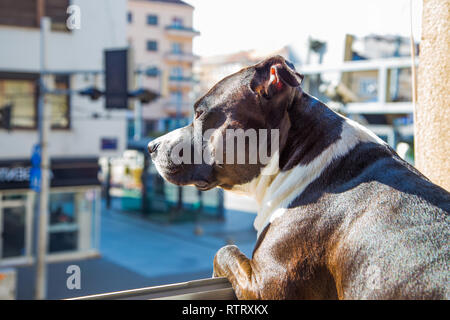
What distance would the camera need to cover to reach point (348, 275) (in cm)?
99

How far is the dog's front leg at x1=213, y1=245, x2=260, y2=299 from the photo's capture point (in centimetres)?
109

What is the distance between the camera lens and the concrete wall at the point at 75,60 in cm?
768

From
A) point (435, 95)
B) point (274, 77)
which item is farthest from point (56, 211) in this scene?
point (274, 77)

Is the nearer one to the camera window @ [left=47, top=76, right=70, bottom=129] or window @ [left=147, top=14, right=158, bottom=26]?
window @ [left=147, top=14, right=158, bottom=26]

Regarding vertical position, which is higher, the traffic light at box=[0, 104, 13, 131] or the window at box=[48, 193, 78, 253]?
the traffic light at box=[0, 104, 13, 131]

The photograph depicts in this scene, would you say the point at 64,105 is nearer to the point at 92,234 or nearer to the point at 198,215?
the point at 92,234

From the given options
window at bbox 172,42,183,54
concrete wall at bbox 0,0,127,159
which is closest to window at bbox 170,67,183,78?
window at bbox 172,42,183,54

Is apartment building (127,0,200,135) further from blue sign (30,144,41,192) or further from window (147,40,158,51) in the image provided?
blue sign (30,144,41,192)

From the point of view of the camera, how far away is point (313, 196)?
109 cm

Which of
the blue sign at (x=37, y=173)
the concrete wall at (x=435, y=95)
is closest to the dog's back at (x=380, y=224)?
the concrete wall at (x=435, y=95)

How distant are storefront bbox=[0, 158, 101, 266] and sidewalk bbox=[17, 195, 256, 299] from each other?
35cm

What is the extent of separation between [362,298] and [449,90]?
3.10ft

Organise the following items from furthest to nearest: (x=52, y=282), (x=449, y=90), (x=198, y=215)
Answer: (x=198, y=215), (x=52, y=282), (x=449, y=90)
